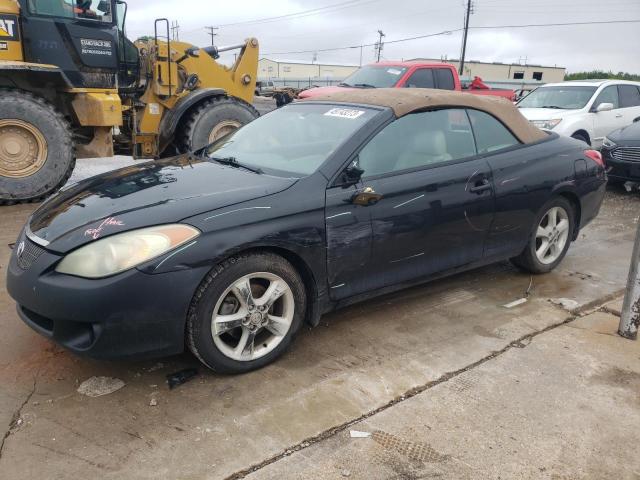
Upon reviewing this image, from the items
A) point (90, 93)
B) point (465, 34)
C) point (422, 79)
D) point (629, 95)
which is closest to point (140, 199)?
point (90, 93)

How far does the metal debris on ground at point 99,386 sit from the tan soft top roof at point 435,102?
2.37 metres

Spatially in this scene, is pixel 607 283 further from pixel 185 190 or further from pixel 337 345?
pixel 185 190

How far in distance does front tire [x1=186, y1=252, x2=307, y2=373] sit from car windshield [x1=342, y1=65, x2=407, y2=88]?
8.55 metres

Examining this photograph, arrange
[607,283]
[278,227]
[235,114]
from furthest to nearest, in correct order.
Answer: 1. [235,114]
2. [607,283]
3. [278,227]

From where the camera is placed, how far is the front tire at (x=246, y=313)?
2740mm

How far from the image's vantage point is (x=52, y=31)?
6566 millimetres

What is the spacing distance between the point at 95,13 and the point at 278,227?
218 inches

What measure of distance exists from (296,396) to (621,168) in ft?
24.1

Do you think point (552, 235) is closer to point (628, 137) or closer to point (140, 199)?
point (140, 199)

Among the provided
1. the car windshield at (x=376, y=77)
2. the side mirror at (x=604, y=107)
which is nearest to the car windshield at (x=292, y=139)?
the car windshield at (x=376, y=77)

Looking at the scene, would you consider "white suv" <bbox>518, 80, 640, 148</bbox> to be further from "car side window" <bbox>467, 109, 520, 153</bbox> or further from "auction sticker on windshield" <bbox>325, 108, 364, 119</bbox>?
"auction sticker on windshield" <bbox>325, 108, 364, 119</bbox>

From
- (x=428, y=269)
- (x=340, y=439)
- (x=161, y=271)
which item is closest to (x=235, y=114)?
(x=428, y=269)

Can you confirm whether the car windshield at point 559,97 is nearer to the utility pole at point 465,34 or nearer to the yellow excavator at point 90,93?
the yellow excavator at point 90,93

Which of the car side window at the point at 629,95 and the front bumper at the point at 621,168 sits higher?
the car side window at the point at 629,95
